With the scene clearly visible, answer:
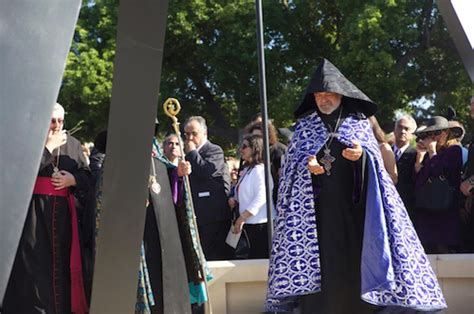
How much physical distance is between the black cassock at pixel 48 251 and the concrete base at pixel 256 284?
1313mm

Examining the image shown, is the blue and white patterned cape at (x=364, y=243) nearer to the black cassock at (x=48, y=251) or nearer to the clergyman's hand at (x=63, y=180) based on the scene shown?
the black cassock at (x=48, y=251)

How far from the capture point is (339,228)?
19.0 ft

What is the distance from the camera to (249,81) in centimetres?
2352

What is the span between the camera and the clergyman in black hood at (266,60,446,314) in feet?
18.4

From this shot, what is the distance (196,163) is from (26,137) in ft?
16.0

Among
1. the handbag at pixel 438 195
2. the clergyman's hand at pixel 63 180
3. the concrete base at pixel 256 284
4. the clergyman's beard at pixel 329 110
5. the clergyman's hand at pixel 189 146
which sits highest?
the clergyman's beard at pixel 329 110

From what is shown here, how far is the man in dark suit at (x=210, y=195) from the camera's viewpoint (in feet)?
25.3

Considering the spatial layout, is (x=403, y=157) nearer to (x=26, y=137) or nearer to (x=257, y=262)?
(x=257, y=262)

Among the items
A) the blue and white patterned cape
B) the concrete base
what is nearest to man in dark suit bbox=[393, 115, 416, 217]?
the concrete base

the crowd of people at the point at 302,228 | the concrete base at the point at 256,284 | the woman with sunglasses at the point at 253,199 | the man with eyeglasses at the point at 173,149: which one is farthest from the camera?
the woman with sunglasses at the point at 253,199

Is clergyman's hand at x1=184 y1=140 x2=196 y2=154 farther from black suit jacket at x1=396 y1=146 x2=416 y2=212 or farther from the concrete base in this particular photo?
black suit jacket at x1=396 y1=146 x2=416 y2=212

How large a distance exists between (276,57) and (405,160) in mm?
15834

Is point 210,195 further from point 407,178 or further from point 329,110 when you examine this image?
point 329,110

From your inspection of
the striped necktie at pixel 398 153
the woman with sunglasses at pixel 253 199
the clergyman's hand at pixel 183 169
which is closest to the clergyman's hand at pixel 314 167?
the clergyman's hand at pixel 183 169
